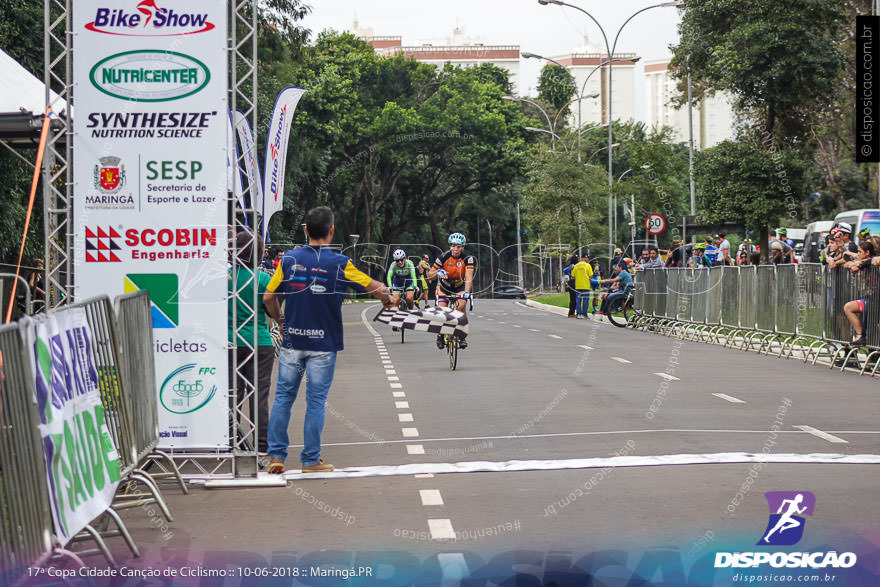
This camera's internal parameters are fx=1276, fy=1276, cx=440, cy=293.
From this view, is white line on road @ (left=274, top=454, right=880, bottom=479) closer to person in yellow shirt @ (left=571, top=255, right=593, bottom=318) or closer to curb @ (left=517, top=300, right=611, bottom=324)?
curb @ (left=517, top=300, right=611, bottom=324)

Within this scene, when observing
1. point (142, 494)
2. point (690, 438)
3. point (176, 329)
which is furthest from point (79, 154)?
point (690, 438)

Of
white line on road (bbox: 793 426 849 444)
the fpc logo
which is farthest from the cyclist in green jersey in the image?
the fpc logo

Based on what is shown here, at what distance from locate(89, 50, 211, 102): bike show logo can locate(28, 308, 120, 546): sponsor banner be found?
2.78 metres

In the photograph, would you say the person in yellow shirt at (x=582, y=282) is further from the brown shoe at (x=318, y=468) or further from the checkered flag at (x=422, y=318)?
the brown shoe at (x=318, y=468)

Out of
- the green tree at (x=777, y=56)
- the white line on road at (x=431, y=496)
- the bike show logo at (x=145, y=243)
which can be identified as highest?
the green tree at (x=777, y=56)

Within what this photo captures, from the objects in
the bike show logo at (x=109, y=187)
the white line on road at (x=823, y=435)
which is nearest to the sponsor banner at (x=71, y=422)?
the bike show logo at (x=109, y=187)

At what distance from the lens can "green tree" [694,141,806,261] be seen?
1711 inches

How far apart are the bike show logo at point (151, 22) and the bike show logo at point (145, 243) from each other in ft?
4.89

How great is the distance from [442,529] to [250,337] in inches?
132

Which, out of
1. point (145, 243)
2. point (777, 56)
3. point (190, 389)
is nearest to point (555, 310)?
point (777, 56)

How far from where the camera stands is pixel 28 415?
5.85 meters

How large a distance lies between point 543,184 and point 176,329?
47.7m

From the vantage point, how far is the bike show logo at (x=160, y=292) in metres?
9.73

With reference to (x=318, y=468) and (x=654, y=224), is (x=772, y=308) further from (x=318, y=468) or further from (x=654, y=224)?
(x=654, y=224)
